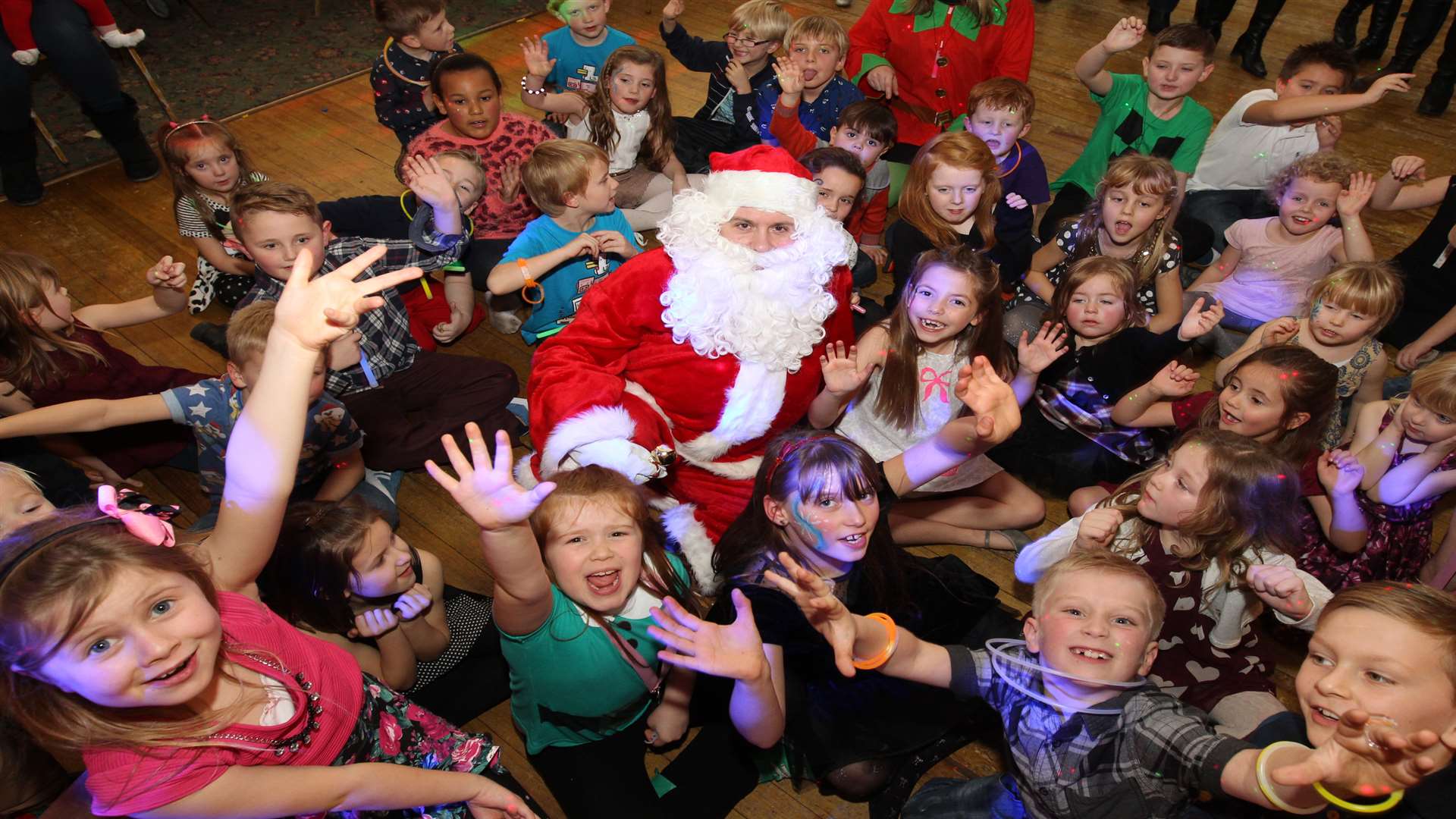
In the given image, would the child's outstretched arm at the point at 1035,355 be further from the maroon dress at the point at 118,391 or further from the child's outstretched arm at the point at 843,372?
the maroon dress at the point at 118,391

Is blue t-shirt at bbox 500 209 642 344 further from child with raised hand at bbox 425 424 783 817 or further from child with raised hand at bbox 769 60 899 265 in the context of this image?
child with raised hand at bbox 425 424 783 817

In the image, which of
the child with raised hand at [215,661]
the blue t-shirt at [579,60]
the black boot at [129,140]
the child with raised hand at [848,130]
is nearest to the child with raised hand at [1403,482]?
the child with raised hand at [848,130]

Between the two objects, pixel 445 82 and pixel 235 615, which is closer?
pixel 235 615

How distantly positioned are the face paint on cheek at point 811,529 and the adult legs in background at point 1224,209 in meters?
2.85

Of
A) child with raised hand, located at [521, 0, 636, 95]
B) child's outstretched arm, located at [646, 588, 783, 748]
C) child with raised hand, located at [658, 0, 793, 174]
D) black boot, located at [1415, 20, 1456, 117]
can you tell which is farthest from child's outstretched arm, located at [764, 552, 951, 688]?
black boot, located at [1415, 20, 1456, 117]

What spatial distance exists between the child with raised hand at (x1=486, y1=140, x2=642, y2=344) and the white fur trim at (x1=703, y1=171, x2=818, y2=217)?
2.36 feet

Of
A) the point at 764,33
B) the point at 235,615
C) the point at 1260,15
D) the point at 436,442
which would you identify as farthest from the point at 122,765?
the point at 1260,15

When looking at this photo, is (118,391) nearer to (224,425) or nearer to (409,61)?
(224,425)

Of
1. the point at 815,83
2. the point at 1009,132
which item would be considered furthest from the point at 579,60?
the point at 1009,132

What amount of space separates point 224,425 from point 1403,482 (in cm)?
338

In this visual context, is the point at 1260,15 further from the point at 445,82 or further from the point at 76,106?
the point at 76,106

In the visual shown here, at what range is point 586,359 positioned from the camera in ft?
8.82

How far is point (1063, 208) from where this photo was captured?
419 cm

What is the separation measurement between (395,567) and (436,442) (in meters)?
1.04
